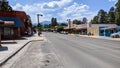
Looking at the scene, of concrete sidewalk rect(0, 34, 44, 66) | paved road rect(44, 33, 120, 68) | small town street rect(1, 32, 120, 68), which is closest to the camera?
small town street rect(1, 32, 120, 68)

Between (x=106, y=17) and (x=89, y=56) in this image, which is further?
(x=106, y=17)

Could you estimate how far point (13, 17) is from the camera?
56.8 meters

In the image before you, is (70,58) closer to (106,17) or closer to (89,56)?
(89,56)

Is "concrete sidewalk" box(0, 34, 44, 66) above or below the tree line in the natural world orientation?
below

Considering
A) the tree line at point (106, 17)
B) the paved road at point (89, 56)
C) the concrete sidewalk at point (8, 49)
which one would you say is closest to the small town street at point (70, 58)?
the paved road at point (89, 56)

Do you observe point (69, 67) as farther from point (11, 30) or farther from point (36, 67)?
point (11, 30)

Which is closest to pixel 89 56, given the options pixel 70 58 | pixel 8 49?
pixel 70 58

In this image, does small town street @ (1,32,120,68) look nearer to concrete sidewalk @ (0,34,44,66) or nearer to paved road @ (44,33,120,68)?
paved road @ (44,33,120,68)

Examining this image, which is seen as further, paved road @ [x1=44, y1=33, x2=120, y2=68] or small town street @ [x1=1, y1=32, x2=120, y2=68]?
paved road @ [x1=44, y1=33, x2=120, y2=68]

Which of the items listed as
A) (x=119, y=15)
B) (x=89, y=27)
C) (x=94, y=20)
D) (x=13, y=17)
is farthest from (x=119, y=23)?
(x=94, y=20)

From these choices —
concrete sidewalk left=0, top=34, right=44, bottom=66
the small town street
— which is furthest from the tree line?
the small town street

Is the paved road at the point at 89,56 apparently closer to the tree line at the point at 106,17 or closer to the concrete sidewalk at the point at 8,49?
the concrete sidewalk at the point at 8,49

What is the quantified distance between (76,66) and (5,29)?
41538mm

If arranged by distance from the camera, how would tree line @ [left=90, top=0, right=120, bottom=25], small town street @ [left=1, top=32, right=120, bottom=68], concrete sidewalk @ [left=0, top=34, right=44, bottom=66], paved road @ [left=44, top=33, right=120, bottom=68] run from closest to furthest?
small town street @ [left=1, top=32, right=120, bottom=68] < paved road @ [left=44, top=33, right=120, bottom=68] < concrete sidewalk @ [left=0, top=34, right=44, bottom=66] < tree line @ [left=90, top=0, right=120, bottom=25]
